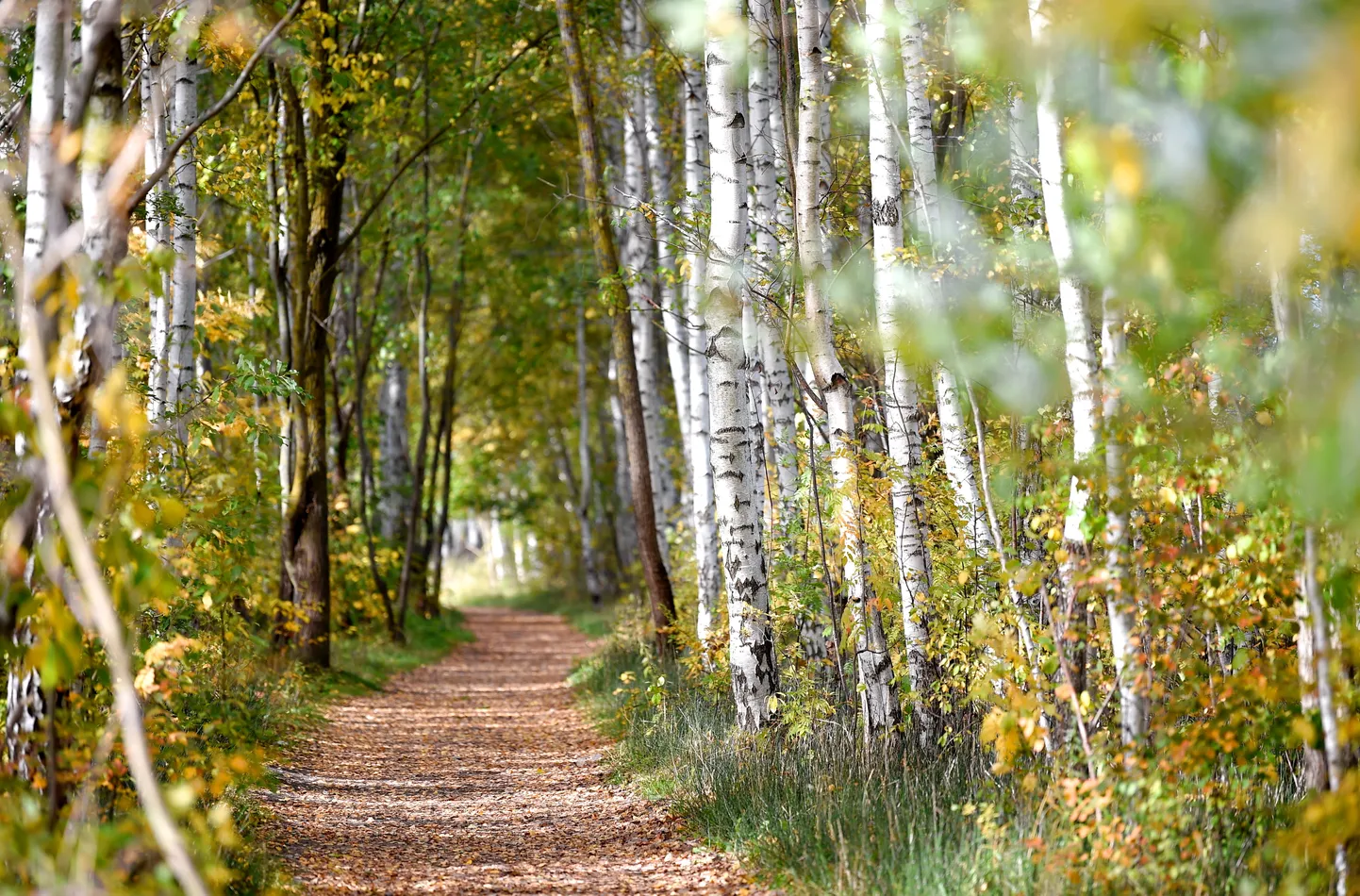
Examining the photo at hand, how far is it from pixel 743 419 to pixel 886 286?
1.16m

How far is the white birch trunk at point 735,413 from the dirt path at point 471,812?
105 cm

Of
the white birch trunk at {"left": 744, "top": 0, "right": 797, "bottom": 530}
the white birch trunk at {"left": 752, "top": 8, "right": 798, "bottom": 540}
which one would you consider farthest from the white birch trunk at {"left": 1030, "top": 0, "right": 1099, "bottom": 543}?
the white birch trunk at {"left": 752, "top": 8, "right": 798, "bottom": 540}

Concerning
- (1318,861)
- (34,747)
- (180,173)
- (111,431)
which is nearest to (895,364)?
(1318,861)

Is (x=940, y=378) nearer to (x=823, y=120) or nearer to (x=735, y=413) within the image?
(x=735, y=413)

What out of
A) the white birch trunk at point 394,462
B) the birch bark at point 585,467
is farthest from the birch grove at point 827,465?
the birch bark at point 585,467

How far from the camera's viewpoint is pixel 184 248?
8016 mm

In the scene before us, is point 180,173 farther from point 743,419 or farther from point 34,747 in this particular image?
point 34,747

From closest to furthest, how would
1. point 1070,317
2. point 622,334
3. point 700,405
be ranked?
point 1070,317 < point 622,334 < point 700,405

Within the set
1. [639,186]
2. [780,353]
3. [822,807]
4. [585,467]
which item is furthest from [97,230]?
[585,467]

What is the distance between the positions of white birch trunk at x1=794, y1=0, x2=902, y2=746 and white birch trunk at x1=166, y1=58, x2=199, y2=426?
4.04 meters

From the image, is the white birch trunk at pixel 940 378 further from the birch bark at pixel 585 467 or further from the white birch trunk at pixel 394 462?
the white birch trunk at pixel 394 462

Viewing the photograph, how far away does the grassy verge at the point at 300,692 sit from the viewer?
183 inches

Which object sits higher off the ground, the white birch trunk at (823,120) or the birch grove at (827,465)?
the white birch trunk at (823,120)

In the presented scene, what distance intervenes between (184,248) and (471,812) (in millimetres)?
4373
